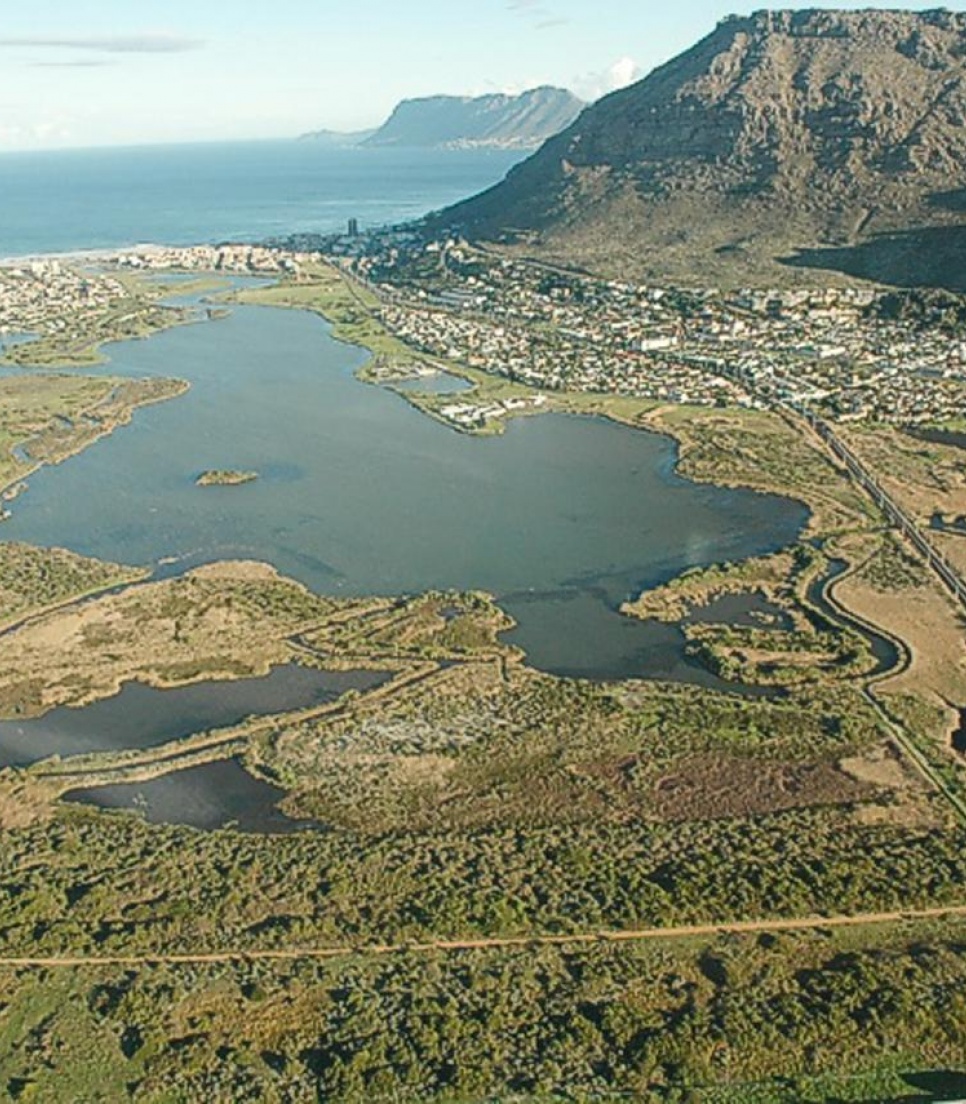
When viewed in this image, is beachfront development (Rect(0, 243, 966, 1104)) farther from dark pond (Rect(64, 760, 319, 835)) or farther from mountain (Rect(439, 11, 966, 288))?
mountain (Rect(439, 11, 966, 288))

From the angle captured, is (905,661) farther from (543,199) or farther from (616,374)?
(543,199)

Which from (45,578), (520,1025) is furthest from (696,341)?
Answer: (520,1025)

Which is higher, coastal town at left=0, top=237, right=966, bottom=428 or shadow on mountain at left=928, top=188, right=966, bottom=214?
shadow on mountain at left=928, top=188, right=966, bottom=214

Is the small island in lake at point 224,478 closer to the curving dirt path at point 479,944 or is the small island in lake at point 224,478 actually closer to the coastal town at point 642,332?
the coastal town at point 642,332

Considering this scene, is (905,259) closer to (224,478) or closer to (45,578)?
(224,478)

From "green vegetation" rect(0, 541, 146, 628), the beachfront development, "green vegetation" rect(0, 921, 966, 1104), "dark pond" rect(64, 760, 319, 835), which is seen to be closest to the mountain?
the beachfront development

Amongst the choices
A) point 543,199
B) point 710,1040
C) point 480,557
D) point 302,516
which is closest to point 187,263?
point 543,199

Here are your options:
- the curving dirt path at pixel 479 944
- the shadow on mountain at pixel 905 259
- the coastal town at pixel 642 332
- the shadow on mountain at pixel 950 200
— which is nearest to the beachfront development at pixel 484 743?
the curving dirt path at pixel 479 944
